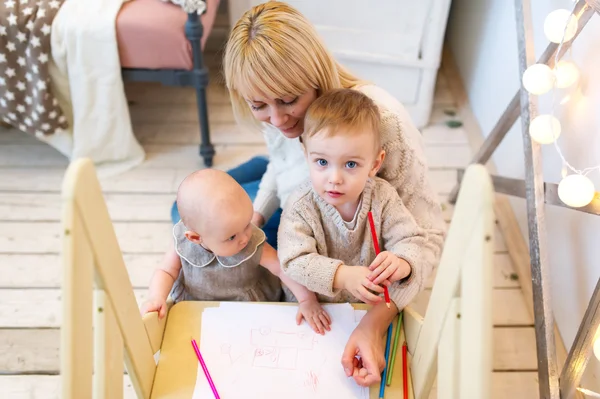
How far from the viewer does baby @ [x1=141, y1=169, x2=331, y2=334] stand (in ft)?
3.10

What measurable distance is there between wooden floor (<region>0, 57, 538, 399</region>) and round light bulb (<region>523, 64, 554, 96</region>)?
0.65 m

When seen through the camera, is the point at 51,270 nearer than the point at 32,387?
No

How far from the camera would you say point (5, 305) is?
155 cm

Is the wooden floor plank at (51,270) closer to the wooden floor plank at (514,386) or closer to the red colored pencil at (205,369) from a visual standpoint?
the wooden floor plank at (514,386)

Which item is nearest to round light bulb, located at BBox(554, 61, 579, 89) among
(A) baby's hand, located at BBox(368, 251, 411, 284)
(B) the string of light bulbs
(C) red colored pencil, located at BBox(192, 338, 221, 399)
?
(B) the string of light bulbs

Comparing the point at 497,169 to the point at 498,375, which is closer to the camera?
the point at 498,375

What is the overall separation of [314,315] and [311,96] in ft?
1.27

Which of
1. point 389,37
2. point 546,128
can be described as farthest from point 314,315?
point 389,37

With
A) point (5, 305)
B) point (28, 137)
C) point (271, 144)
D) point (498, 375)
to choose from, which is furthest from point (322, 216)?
point (28, 137)

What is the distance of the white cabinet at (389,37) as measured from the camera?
1971 mm

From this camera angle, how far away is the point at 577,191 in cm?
103

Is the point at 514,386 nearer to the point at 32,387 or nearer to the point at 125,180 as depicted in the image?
the point at 32,387

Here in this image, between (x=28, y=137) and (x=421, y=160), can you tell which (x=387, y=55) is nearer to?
(x=421, y=160)

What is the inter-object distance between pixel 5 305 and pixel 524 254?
1425 mm
